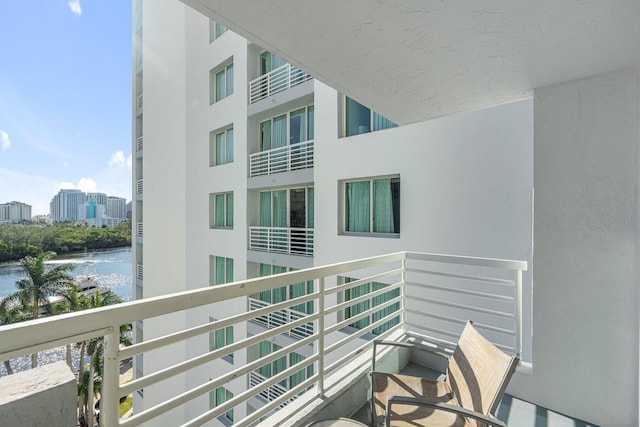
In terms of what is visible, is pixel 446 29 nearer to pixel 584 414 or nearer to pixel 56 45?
pixel 584 414

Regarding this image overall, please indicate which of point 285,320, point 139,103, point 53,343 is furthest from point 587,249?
point 139,103

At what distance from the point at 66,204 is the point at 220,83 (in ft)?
52.3

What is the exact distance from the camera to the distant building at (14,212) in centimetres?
1420

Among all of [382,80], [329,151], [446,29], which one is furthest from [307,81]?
[446,29]

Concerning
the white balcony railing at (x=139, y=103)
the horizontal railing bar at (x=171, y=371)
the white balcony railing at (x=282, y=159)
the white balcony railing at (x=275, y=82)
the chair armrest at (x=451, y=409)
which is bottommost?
the chair armrest at (x=451, y=409)

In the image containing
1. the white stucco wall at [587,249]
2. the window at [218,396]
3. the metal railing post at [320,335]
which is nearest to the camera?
the white stucco wall at [587,249]

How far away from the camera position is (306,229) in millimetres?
7648

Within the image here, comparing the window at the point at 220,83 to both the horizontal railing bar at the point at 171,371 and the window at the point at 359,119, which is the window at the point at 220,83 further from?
the horizontal railing bar at the point at 171,371

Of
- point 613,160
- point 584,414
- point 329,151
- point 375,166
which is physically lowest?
point 584,414

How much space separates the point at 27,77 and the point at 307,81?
24.8 m

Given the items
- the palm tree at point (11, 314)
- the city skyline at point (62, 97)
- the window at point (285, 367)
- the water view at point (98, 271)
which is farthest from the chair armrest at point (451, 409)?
the palm tree at point (11, 314)

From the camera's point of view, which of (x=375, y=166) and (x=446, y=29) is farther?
(x=375, y=166)

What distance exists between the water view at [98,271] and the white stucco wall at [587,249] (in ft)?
59.4

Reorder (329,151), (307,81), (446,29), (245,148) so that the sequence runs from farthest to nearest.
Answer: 1. (245,148)
2. (307,81)
3. (329,151)
4. (446,29)
